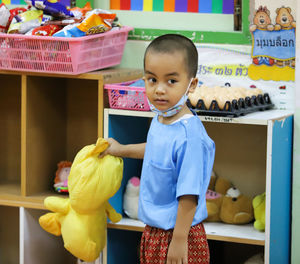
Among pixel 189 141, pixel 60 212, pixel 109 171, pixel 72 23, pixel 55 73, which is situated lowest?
pixel 60 212

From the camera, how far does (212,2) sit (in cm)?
231

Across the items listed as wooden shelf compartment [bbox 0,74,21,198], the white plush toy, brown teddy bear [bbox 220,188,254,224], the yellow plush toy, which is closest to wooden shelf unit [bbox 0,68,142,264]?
wooden shelf compartment [bbox 0,74,21,198]

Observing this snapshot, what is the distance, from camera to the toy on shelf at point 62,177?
2.31m

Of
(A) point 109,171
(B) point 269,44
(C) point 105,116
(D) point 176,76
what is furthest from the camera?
(B) point 269,44

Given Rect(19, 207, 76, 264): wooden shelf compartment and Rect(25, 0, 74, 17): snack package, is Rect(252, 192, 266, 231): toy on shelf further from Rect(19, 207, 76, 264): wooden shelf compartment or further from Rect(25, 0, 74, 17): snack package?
Rect(25, 0, 74, 17): snack package

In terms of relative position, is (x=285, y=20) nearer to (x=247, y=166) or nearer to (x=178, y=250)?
(x=247, y=166)

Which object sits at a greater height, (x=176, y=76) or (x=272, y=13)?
(x=272, y=13)

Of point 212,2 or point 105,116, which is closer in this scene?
point 105,116

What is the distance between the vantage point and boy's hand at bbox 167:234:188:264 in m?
1.58

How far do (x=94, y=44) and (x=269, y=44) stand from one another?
64 centimetres

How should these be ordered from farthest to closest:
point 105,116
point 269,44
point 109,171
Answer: point 269,44 < point 105,116 < point 109,171

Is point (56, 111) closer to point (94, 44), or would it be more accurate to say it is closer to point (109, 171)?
point (94, 44)

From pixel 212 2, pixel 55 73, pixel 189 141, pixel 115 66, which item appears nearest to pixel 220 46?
pixel 212 2

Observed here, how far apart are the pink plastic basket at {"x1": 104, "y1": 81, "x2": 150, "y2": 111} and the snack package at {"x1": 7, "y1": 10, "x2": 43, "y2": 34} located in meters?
0.35
